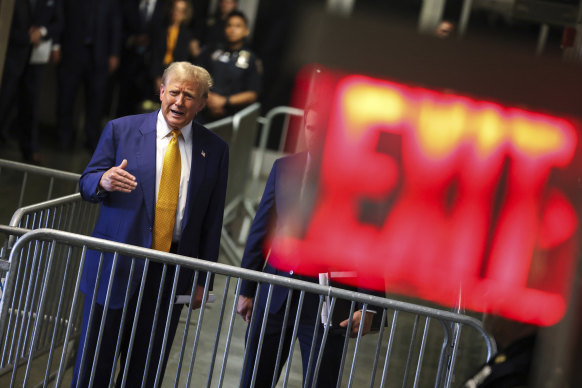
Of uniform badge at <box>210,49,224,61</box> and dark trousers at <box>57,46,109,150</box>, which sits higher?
uniform badge at <box>210,49,224,61</box>

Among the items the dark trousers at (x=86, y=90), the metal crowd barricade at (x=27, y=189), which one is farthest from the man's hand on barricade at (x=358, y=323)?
the dark trousers at (x=86, y=90)

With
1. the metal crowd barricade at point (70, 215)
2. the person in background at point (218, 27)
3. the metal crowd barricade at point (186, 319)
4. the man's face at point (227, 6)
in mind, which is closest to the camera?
the metal crowd barricade at point (186, 319)

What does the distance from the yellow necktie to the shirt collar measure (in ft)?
0.25

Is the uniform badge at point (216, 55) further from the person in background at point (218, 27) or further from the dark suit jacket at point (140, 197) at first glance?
the dark suit jacket at point (140, 197)

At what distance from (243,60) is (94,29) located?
9.19 feet

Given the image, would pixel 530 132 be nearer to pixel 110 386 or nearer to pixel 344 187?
pixel 344 187

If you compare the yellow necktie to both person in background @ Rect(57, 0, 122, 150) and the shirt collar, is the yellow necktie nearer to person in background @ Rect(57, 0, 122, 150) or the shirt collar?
the shirt collar

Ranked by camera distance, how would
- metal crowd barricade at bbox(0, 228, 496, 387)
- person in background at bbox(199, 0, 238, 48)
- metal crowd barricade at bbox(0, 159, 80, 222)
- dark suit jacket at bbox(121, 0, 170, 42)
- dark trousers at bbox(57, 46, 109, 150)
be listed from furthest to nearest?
dark suit jacket at bbox(121, 0, 170, 42) < person in background at bbox(199, 0, 238, 48) < dark trousers at bbox(57, 46, 109, 150) < metal crowd barricade at bbox(0, 159, 80, 222) < metal crowd barricade at bbox(0, 228, 496, 387)

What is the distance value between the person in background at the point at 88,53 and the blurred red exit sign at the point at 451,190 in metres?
11.8

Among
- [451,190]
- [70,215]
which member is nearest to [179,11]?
[70,215]

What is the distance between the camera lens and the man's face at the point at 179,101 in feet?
15.1

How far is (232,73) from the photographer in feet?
38.4

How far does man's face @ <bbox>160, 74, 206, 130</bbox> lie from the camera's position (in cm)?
460

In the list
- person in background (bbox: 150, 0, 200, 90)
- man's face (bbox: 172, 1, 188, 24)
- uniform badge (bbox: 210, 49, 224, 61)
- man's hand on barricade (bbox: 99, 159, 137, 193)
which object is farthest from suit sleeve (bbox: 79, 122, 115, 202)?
man's face (bbox: 172, 1, 188, 24)
